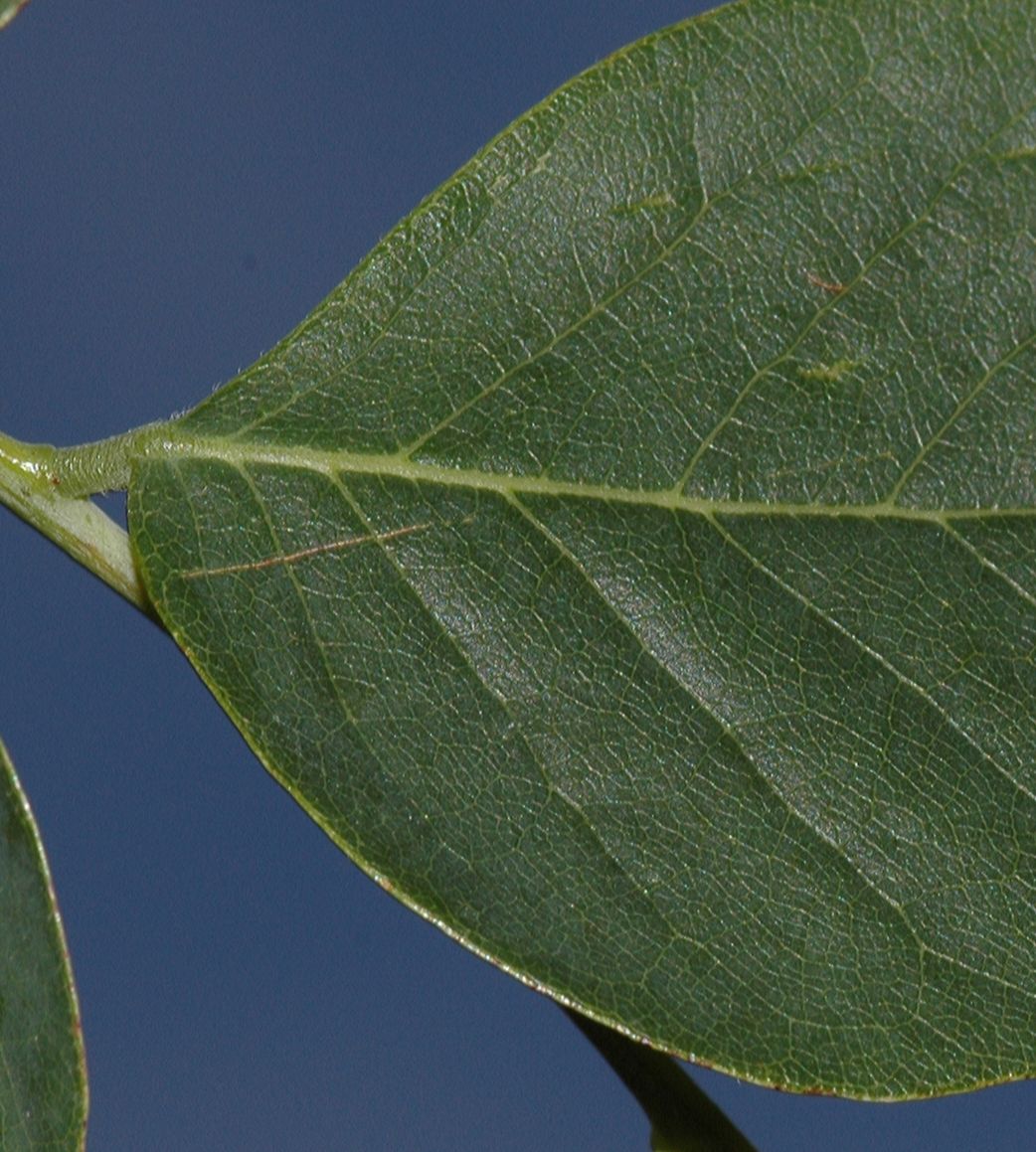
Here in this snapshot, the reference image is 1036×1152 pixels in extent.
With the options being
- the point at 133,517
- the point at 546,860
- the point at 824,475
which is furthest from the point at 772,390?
the point at 133,517

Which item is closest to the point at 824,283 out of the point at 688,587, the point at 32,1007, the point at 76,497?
the point at 688,587

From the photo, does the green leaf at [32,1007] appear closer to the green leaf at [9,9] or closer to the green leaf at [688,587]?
the green leaf at [688,587]

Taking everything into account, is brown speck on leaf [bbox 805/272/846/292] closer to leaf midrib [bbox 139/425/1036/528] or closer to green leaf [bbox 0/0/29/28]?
leaf midrib [bbox 139/425/1036/528]

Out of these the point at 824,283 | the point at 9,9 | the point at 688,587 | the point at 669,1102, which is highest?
the point at 9,9

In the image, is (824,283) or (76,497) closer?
(824,283)

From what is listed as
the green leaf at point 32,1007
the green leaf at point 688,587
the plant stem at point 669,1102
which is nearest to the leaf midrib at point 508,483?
the green leaf at point 688,587

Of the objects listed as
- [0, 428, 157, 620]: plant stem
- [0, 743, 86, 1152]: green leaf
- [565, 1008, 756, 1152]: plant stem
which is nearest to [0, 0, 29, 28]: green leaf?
[0, 428, 157, 620]: plant stem

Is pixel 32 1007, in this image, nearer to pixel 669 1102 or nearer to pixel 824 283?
pixel 669 1102
